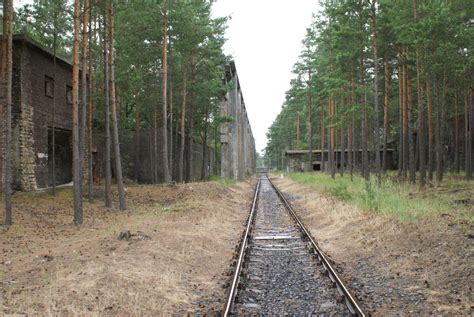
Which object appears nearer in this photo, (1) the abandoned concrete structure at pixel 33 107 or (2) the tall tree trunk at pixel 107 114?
(2) the tall tree trunk at pixel 107 114

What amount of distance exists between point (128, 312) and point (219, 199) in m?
15.5

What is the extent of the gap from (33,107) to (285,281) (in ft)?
53.7

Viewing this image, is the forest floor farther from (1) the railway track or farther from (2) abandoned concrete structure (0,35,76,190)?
(2) abandoned concrete structure (0,35,76,190)

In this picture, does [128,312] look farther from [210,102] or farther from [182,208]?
[210,102]

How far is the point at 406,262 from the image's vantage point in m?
8.44

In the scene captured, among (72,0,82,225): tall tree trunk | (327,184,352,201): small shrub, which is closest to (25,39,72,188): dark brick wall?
(72,0,82,225): tall tree trunk

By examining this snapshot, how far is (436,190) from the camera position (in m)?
20.4

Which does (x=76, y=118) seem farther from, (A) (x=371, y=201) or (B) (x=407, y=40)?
(B) (x=407, y=40)

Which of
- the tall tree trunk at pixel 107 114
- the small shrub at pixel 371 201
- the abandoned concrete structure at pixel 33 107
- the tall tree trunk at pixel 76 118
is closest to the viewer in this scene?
the tall tree trunk at pixel 76 118

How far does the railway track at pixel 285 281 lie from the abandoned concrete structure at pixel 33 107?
11914 millimetres

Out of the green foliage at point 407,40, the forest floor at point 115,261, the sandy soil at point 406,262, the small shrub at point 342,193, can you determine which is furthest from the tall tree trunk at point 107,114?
the green foliage at point 407,40

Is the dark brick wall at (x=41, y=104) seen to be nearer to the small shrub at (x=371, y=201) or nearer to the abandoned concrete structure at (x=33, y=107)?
the abandoned concrete structure at (x=33, y=107)

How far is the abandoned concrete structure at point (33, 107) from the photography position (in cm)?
1912

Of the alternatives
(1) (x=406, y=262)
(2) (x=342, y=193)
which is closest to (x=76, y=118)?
(1) (x=406, y=262)
